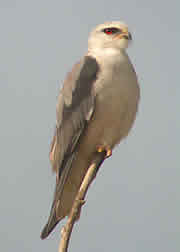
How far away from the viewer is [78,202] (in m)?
4.17

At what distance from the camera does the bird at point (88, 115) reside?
16.0ft

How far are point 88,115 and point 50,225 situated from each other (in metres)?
1.17

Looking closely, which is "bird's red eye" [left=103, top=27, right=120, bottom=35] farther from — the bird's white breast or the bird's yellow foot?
the bird's yellow foot

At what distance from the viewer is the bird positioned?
16.0 feet

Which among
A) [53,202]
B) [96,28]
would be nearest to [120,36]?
[96,28]

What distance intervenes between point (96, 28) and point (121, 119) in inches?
54.7

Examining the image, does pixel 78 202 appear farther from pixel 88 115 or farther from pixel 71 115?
pixel 71 115

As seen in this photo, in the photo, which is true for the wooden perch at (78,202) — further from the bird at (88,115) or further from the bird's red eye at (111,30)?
the bird's red eye at (111,30)

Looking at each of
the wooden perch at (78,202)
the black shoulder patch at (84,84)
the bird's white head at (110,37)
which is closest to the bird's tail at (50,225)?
the wooden perch at (78,202)

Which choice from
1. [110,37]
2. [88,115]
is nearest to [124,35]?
[110,37]

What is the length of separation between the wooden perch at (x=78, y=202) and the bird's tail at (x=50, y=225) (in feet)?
1.82

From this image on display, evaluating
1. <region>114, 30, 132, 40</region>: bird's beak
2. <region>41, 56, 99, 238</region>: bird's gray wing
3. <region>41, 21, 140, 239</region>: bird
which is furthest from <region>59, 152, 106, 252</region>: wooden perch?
<region>114, 30, 132, 40</region>: bird's beak

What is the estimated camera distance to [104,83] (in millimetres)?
4871

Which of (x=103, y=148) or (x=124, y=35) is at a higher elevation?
(x=124, y=35)
